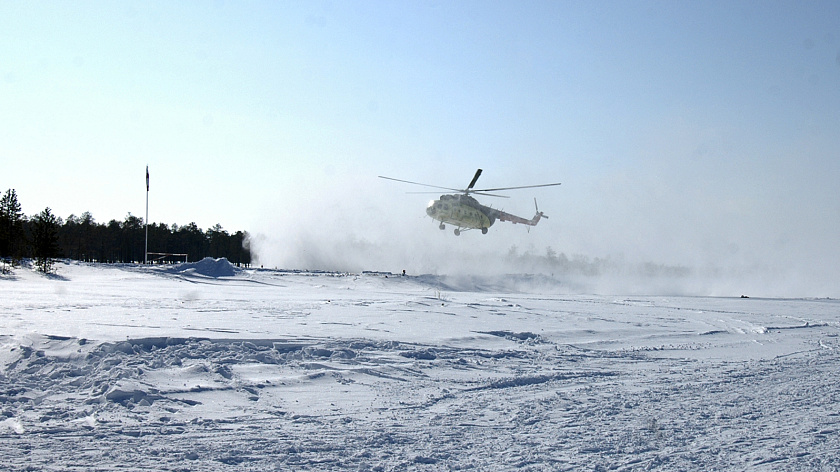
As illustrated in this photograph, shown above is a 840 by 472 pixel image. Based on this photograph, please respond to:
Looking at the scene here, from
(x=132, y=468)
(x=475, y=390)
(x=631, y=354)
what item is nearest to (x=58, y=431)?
(x=132, y=468)

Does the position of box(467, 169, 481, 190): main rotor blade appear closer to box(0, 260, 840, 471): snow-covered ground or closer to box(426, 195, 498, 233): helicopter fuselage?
box(426, 195, 498, 233): helicopter fuselage

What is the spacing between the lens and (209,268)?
39844 mm

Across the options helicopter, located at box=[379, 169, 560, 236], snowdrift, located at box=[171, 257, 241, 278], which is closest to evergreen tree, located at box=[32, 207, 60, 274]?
snowdrift, located at box=[171, 257, 241, 278]

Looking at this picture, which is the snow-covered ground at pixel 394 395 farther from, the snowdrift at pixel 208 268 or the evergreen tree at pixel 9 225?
the evergreen tree at pixel 9 225

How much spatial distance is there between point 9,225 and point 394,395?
57.4m

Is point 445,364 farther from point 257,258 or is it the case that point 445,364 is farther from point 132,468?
point 257,258

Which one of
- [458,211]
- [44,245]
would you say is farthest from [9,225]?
[458,211]

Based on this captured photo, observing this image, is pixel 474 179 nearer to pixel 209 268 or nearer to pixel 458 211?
pixel 458 211

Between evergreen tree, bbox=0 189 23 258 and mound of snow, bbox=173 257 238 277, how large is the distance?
2221 cm

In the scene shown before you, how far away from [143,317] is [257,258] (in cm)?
7477

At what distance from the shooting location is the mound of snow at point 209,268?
38.6m

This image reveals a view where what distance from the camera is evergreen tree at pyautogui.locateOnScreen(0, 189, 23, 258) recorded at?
49.2m

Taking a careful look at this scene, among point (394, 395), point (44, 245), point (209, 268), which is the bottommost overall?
point (394, 395)

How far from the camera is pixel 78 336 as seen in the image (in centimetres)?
978
